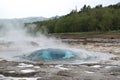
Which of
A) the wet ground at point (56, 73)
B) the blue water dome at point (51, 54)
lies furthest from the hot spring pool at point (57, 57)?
the wet ground at point (56, 73)

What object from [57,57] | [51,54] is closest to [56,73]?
[57,57]

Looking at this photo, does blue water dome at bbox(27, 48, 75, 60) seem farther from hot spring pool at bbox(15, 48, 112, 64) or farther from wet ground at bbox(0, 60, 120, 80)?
wet ground at bbox(0, 60, 120, 80)

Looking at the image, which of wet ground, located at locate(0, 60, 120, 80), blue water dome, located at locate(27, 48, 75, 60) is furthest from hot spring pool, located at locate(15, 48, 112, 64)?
wet ground, located at locate(0, 60, 120, 80)

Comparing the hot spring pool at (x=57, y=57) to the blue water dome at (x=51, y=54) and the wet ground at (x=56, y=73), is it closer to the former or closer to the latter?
the blue water dome at (x=51, y=54)

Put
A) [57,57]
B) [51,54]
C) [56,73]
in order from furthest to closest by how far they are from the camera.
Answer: [51,54] < [57,57] < [56,73]

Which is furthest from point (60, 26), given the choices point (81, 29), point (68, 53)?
point (68, 53)

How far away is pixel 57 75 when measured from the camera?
16.0 metres

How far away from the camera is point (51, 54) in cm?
2541

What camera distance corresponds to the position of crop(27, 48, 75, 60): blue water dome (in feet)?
81.1

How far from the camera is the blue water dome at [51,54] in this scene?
2473 cm

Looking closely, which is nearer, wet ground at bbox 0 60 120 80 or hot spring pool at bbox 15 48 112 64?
wet ground at bbox 0 60 120 80

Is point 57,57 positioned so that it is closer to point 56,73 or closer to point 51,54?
point 51,54

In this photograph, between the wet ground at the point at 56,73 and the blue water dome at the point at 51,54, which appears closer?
the wet ground at the point at 56,73

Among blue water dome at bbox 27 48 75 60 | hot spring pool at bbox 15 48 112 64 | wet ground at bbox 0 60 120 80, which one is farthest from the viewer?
blue water dome at bbox 27 48 75 60
